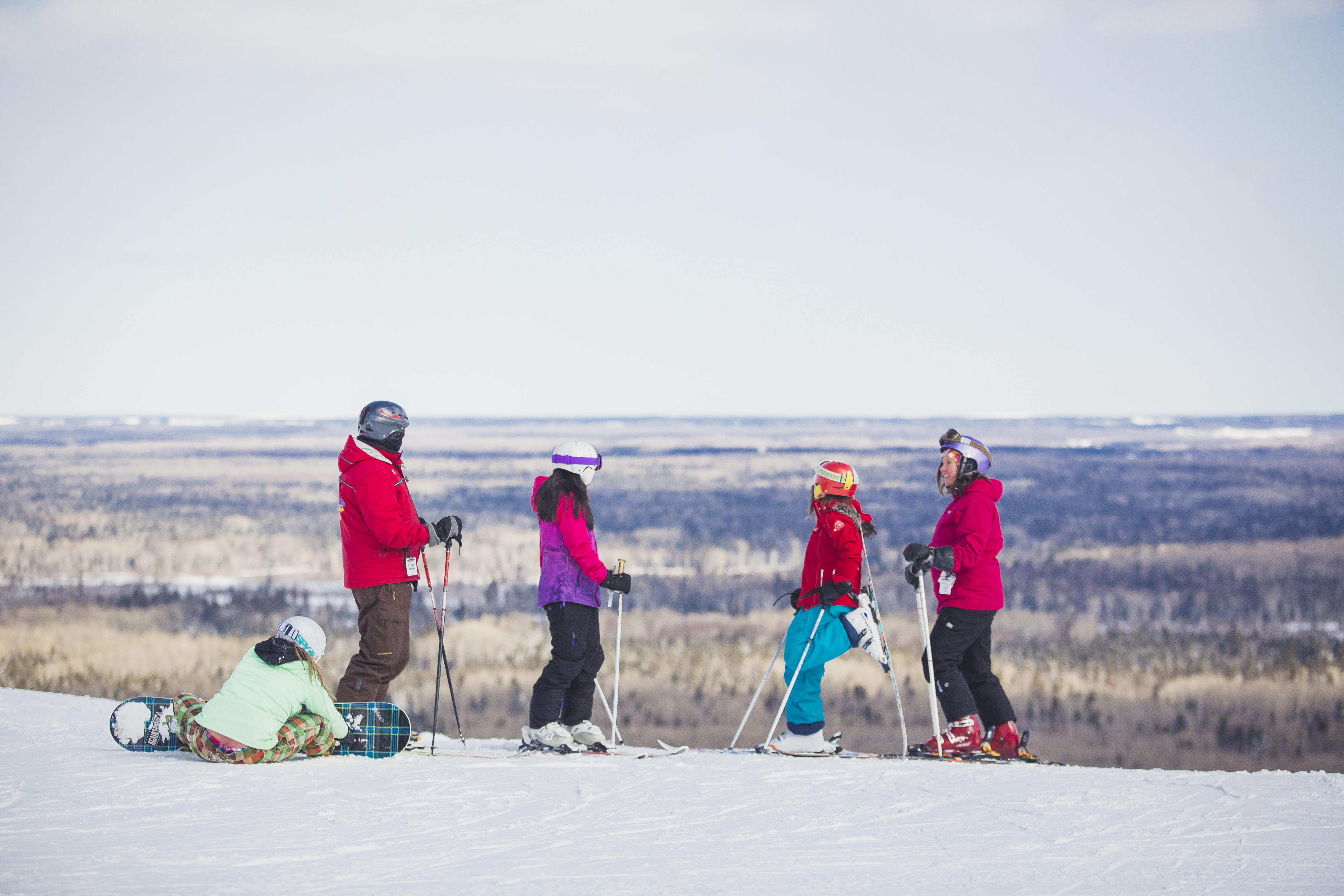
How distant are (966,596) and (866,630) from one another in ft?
2.13

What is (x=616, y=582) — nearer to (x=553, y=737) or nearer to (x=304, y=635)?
(x=553, y=737)

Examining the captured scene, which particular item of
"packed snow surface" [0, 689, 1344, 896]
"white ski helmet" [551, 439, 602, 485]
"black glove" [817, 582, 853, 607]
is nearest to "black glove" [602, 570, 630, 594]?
"white ski helmet" [551, 439, 602, 485]

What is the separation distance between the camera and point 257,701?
6.59 meters

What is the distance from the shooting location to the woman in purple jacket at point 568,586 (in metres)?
7.35

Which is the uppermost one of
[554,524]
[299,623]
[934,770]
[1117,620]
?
[554,524]

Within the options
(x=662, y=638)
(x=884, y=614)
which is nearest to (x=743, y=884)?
(x=662, y=638)

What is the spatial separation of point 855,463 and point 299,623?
3347 inches

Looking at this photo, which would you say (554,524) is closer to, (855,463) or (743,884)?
(743,884)

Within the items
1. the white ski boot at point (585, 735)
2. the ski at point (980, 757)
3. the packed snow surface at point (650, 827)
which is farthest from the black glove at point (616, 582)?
the ski at point (980, 757)

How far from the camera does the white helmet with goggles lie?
7516 mm

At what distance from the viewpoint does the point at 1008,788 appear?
21.4 feet

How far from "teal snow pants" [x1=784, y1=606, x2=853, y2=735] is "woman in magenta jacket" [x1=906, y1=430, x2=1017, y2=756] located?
1.77 feet

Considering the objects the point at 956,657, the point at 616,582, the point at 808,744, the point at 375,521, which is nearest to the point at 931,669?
the point at 956,657

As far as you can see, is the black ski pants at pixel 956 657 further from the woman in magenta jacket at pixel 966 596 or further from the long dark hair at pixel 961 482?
the long dark hair at pixel 961 482
